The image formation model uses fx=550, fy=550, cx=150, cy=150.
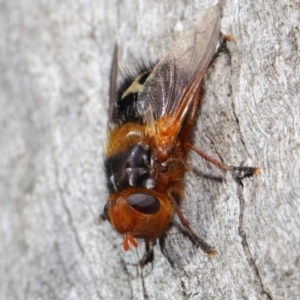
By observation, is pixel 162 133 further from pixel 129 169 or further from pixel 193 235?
pixel 193 235

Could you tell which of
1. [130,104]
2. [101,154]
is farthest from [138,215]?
[101,154]

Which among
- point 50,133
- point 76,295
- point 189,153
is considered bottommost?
point 76,295

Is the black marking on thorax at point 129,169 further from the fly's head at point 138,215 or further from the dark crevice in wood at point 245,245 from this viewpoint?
the dark crevice in wood at point 245,245

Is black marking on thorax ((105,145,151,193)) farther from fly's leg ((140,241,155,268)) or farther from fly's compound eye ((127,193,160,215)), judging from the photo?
fly's leg ((140,241,155,268))

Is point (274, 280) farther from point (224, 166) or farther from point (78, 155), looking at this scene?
point (78, 155)

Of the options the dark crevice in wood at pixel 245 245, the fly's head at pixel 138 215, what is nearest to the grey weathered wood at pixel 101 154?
the dark crevice in wood at pixel 245 245

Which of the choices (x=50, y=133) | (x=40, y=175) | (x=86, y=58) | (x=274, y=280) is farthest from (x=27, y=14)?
(x=274, y=280)
